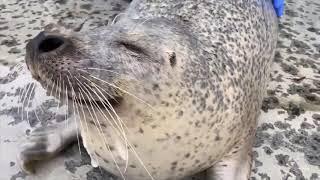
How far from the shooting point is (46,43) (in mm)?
1821

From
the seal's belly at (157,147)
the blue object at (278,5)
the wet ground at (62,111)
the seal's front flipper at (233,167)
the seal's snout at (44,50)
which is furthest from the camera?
the blue object at (278,5)

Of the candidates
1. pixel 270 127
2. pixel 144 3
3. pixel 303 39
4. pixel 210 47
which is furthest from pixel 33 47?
pixel 303 39

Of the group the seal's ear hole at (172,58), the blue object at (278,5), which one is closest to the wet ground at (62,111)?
the blue object at (278,5)

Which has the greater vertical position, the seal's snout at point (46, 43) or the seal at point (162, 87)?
the seal's snout at point (46, 43)

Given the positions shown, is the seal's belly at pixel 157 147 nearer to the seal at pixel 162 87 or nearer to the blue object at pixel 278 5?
the seal at pixel 162 87

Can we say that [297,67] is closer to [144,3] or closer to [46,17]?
[144,3]

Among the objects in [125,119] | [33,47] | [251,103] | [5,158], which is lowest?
[5,158]

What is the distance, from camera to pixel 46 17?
Result: 395 cm

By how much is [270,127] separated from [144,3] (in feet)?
3.12

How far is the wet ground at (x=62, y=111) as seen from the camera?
2.67 m

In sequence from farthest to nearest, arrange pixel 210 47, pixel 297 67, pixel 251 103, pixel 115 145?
pixel 297 67
pixel 251 103
pixel 210 47
pixel 115 145

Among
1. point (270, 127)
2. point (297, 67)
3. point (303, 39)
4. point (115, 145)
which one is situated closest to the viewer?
point (115, 145)

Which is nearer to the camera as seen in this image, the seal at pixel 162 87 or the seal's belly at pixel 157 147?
the seal at pixel 162 87

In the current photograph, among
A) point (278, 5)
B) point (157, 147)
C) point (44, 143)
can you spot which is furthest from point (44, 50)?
point (278, 5)
